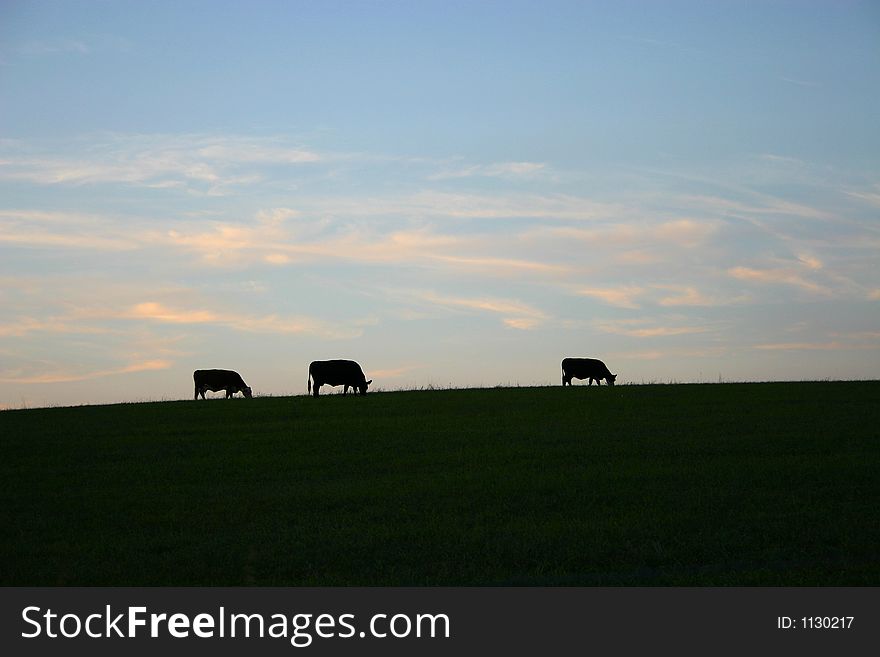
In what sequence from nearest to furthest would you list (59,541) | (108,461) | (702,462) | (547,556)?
(547,556)
(59,541)
(702,462)
(108,461)

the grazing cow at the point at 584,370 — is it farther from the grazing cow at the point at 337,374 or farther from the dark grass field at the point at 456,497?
the dark grass field at the point at 456,497

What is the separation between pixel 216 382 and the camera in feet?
181

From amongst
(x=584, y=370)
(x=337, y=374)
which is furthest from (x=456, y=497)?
(x=584, y=370)

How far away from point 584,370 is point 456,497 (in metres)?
36.3

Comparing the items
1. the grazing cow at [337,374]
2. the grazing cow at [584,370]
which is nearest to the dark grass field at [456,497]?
the grazing cow at [337,374]

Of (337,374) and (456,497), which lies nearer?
(456,497)

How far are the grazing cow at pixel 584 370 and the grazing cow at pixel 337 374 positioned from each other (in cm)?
1243

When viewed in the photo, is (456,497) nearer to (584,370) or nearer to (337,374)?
(337,374)

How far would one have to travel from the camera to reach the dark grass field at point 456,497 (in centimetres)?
1520

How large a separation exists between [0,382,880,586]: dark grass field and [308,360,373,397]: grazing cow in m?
13.1

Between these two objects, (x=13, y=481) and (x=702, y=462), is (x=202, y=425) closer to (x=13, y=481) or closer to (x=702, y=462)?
(x=13, y=481)
